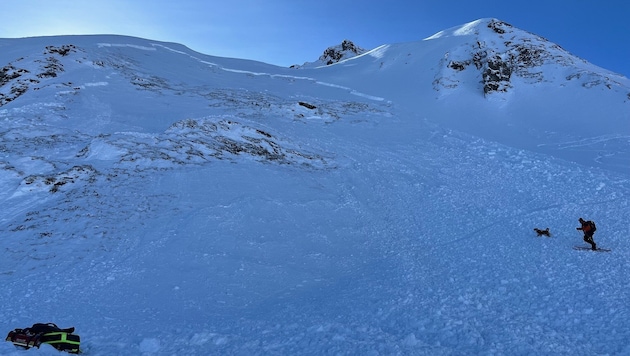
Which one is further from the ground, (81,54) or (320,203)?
(81,54)

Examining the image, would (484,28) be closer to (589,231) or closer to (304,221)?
(589,231)

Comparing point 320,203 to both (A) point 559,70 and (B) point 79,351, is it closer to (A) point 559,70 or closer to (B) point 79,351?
(B) point 79,351

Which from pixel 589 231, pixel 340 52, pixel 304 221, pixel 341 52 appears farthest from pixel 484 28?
pixel 304 221

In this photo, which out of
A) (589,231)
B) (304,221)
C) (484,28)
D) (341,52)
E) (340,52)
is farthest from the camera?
(340,52)

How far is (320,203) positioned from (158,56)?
36.3 meters

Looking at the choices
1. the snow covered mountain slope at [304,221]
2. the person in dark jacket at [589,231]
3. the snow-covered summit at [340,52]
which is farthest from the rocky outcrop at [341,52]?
the person in dark jacket at [589,231]

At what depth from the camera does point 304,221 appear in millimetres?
12906

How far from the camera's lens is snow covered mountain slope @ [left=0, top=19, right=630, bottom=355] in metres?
7.39

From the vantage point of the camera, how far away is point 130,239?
10.9 m

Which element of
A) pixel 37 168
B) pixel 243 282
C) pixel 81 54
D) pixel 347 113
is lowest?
pixel 243 282

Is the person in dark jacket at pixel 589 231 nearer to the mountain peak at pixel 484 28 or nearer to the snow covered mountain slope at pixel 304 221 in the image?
the snow covered mountain slope at pixel 304 221

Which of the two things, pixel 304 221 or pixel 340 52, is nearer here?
pixel 304 221

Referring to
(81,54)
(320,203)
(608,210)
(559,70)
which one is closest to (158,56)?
(81,54)

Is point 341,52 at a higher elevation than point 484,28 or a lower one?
lower
